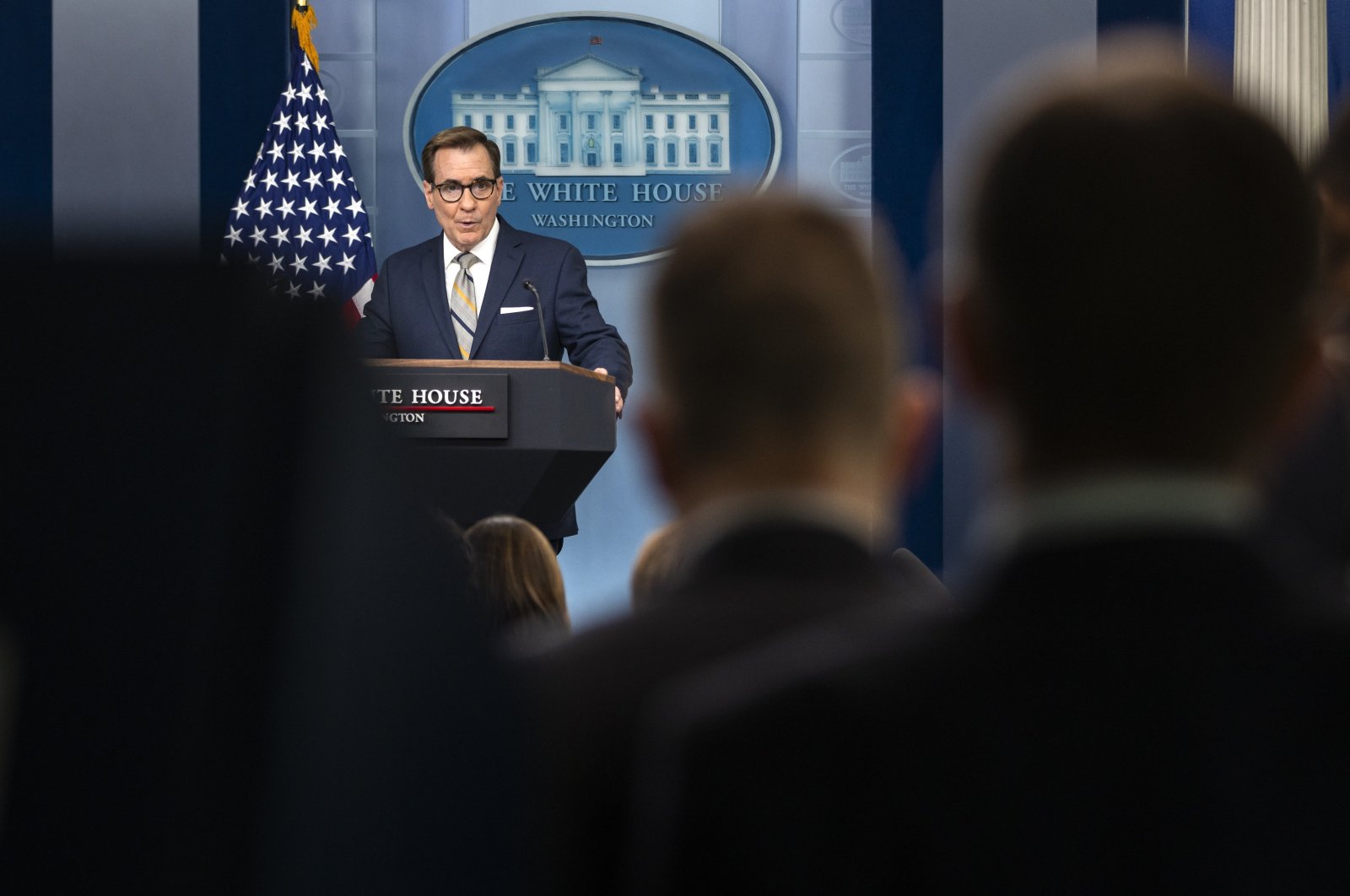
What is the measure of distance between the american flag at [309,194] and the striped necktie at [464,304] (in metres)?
1.08

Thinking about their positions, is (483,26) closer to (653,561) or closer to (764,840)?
(653,561)

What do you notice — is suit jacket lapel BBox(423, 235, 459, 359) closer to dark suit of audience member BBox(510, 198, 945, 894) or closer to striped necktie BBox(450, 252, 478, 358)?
striped necktie BBox(450, 252, 478, 358)

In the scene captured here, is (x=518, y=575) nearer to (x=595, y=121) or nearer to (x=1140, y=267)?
(x=1140, y=267)

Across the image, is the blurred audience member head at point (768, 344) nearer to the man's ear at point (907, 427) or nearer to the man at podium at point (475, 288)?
the man's ear at point (907, 427)

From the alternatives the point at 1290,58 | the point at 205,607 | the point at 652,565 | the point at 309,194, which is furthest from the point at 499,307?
the point at 205,607

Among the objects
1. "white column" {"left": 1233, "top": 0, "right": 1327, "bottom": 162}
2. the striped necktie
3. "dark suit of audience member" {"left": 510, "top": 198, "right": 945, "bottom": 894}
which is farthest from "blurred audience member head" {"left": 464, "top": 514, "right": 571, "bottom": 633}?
"white column" {"left": 1233, "top": 0, "right": 1327, "bottom": 162}

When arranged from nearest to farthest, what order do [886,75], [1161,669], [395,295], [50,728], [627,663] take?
[50,728]
[1161,669]
[627,663]
[395,295]
[886,75]

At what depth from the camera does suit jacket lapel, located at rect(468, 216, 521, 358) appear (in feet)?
17.4

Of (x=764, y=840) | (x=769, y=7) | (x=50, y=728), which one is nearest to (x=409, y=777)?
(x=50, y=728)

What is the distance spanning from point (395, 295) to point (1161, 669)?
194 inches

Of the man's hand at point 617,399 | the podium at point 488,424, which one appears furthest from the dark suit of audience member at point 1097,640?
the man's hand at point 617,399

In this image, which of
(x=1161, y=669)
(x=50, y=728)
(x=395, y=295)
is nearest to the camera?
(x=50, y=728)

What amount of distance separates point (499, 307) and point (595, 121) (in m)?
2.04

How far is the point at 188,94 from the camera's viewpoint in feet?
21.6
